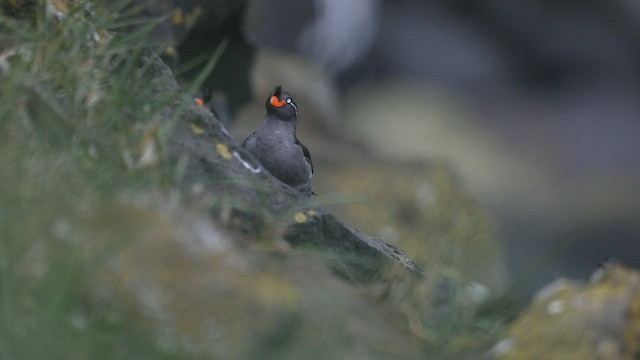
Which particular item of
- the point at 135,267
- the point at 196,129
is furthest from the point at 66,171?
the point at 196,129

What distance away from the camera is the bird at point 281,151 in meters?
6.18

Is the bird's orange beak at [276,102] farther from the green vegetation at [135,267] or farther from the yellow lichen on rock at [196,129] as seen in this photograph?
the green vegetation at [135,267]

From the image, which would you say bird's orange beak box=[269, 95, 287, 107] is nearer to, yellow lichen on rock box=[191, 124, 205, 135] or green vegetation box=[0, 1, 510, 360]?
yellow lichen on rock box=[191, 124, 205, 135]

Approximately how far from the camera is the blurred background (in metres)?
14.1

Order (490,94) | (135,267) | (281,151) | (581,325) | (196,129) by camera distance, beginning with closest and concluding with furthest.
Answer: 1. (135,267)
2. (581,325)
3. (196,129)
4. (281,151)
5. (490,94)

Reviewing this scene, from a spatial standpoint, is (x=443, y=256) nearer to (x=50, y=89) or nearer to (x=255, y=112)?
(x=50, y=89)

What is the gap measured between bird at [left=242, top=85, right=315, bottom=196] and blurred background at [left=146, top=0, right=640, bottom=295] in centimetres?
650

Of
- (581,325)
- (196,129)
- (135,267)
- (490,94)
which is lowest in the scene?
(135,267)

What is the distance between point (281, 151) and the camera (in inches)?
245

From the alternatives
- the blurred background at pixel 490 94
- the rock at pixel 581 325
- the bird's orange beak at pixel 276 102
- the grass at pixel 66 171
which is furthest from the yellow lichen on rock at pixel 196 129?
the blurred background at pixel 490 94

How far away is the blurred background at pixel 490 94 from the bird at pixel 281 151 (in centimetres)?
650

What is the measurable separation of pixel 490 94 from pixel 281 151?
1029 cm

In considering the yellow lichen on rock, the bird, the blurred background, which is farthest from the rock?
the blurred background

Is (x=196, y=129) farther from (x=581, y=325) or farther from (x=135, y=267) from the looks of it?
(x=581, y=325)
